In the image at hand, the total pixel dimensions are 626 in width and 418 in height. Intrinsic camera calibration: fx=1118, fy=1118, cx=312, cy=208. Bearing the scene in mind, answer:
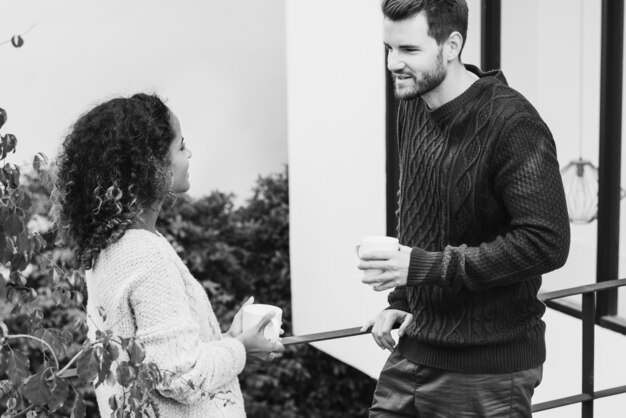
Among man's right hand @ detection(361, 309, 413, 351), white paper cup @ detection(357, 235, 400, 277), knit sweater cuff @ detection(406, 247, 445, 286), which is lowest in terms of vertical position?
man's right hand @ detection(361, 309, 413, 351)

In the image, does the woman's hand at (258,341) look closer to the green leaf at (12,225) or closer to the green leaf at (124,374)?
the green leaf at (124,374)

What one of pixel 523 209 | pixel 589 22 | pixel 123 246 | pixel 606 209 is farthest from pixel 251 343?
pixel 589 22

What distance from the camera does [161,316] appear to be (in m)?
2.10

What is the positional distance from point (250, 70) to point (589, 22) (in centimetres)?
349

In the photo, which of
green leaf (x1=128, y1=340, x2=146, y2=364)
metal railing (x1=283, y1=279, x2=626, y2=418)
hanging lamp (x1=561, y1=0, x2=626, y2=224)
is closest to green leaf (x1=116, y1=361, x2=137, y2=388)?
green leaf (x1=128, y1=340, x2=146, y2=364)

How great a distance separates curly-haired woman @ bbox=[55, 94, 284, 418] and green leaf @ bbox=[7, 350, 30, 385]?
48cm

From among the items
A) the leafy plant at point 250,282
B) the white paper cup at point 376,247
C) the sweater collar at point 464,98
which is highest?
the sweater collar at point 464,98

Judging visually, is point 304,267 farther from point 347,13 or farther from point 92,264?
point 92,264

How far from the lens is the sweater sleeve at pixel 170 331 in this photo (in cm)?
209

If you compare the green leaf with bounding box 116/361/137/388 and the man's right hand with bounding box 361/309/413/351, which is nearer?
the green leaf with bounding box 116/361/137/388

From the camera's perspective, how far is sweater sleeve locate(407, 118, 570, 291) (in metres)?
2.20

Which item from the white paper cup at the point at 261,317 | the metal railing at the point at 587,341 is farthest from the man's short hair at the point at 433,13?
the metal railing at the point at 587,341

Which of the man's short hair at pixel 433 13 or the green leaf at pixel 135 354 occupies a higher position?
the man's short hair at pixel 433 13

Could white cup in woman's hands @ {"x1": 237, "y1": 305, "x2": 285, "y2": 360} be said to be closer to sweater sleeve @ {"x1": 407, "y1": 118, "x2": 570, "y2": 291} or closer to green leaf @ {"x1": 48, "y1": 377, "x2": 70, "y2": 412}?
sweater sleeve @ {"x1": 407, "y1": 118, "x2": 570, "y2": 291}
